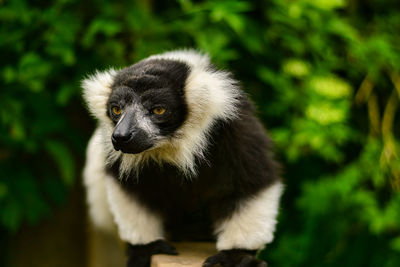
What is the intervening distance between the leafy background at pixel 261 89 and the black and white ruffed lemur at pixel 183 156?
4.39 feet

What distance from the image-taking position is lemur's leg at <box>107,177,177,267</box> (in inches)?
135

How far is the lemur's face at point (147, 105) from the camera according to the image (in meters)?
2.99

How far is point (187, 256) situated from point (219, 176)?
0.65 meters

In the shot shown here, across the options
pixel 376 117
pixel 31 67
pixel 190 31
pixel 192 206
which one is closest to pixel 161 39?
pixel 190 31

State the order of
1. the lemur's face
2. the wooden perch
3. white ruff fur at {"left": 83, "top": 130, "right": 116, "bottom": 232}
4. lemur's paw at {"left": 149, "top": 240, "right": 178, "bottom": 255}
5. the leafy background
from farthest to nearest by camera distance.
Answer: the leafy background < white ruff fur at {"left": 83, "top": 130, "right": 116, "bottom": 232} < lemur's paw at {"left": 149, "top": 240, "right": 178, "bottom": 255} < the wooden perch < the lemur's face


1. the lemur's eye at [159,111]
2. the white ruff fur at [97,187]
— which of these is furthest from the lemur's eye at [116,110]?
the white ruff fur at [97,187]

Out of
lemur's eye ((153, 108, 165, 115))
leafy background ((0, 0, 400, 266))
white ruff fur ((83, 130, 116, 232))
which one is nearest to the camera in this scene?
lemur's eye ((153, 108, 165, 115))

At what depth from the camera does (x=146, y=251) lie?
11.4ft

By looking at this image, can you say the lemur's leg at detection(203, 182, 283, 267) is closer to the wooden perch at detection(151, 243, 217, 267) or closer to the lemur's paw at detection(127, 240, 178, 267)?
the wooden perch at detection(151, 243, 217, 267)

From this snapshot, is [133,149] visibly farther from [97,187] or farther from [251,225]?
[97,187]

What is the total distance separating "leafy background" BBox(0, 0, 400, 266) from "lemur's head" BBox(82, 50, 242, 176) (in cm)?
130

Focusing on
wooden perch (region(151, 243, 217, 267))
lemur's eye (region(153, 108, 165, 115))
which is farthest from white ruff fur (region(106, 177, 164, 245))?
lemur's eye (region(153, 108, 165, 115))

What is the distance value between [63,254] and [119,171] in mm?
3621

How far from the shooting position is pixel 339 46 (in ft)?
19.3
